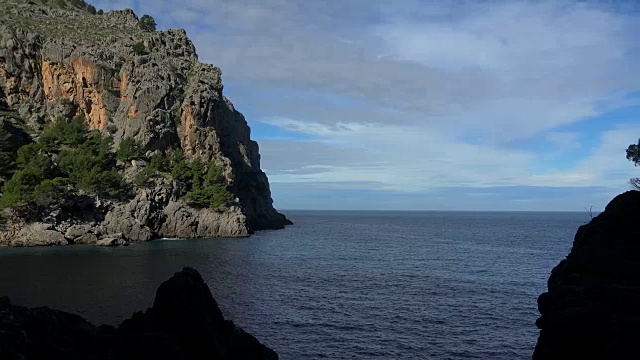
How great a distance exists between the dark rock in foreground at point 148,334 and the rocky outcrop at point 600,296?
14818 millimetres

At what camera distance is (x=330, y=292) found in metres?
55.2

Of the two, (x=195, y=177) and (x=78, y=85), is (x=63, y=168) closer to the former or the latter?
(x=195, y=177)

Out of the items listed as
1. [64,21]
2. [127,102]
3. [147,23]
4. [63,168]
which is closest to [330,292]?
[63,168]

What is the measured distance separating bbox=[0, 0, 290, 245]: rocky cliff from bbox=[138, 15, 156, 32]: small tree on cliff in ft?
52.2

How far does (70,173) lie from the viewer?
106 m

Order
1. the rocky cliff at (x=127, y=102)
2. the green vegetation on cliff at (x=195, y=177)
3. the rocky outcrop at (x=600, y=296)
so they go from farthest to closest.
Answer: the green vegetation on cliff at (x=195, y=177)
the rocky cliff at (x=127, y=102)
the rocky outcrop at (x=600, y=296)

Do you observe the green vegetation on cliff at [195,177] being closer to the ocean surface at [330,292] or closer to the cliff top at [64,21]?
the ocean surface at [330,292]

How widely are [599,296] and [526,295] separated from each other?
37.4m

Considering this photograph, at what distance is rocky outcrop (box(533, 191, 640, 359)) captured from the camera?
757 inches

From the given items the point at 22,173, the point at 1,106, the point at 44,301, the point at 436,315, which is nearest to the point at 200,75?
the point at 1,106

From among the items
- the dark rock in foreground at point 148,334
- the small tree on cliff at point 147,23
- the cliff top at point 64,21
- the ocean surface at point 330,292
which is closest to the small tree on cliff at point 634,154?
the ocean surface at point 330,292

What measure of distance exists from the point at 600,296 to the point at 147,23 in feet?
602

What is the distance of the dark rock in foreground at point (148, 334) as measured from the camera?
731 inches

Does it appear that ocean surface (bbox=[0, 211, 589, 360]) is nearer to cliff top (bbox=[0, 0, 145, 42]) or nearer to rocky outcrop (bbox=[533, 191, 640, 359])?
rocky outcrop (bbox=[533, 191, 640, 359])
